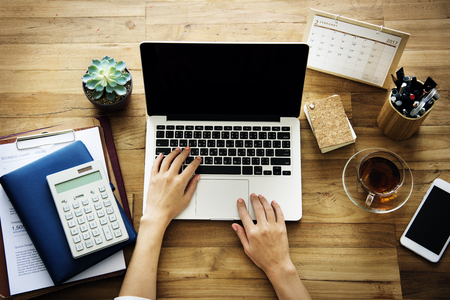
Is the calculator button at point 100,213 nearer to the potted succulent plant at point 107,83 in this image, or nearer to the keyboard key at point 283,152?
the potted succulent plant at point 107,83

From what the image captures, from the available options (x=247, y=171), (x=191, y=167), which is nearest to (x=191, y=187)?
(x=191, y=167)

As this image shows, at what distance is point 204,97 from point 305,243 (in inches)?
22.4

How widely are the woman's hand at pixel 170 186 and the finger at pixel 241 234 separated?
17cm

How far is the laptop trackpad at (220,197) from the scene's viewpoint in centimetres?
108

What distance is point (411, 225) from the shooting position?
1.10m

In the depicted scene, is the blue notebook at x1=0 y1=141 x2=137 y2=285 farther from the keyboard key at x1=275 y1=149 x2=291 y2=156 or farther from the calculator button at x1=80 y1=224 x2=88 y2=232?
the keyboard key at x1=275 y1=149 x2=291 y2=156

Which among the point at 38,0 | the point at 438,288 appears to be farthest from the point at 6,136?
the point at 438,288

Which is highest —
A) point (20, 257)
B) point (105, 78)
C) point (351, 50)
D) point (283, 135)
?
point (351, 50)

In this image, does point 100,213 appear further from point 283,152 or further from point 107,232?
point 283,152

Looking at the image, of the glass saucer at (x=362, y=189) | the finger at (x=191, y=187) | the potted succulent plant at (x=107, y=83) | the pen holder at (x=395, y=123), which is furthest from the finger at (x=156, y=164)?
the pen holder at (x=395, y=123)

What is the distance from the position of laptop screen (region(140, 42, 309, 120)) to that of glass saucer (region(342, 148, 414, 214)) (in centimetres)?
25

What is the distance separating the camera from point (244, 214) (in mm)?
1072

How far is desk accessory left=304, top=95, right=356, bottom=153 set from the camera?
3.67 ft

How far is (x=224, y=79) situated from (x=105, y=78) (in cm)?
37
